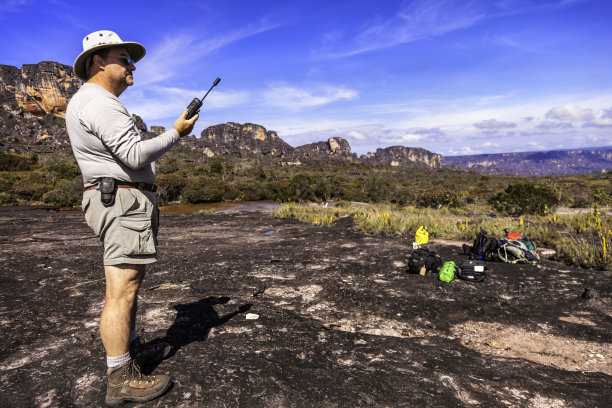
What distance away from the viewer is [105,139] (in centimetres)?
178

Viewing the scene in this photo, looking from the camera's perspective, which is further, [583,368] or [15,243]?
[15,243]

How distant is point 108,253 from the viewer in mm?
1832

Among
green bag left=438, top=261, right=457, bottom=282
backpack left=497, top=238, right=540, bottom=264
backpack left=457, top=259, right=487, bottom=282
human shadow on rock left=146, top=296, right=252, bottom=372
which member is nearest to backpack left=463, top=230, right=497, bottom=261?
backpack left=497, top=238, right=540, bottom=264

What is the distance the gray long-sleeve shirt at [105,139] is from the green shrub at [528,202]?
1330cm

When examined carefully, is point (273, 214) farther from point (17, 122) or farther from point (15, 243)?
point (17, 122)

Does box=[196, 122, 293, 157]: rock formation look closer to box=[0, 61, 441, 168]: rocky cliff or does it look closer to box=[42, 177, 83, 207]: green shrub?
box=[0, 61, 441, 168]: rocky cliff

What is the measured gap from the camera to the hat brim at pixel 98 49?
6.26 ft

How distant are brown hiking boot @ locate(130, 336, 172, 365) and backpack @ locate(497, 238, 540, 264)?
17.2 feet

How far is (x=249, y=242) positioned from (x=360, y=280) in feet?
11.3

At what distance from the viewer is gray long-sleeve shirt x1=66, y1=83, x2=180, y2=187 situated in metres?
1.79

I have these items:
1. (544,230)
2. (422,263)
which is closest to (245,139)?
(544,230)

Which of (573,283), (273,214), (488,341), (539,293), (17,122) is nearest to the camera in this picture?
(488,341)

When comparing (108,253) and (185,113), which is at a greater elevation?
(185,113)

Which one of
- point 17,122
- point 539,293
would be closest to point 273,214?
point 539,293
